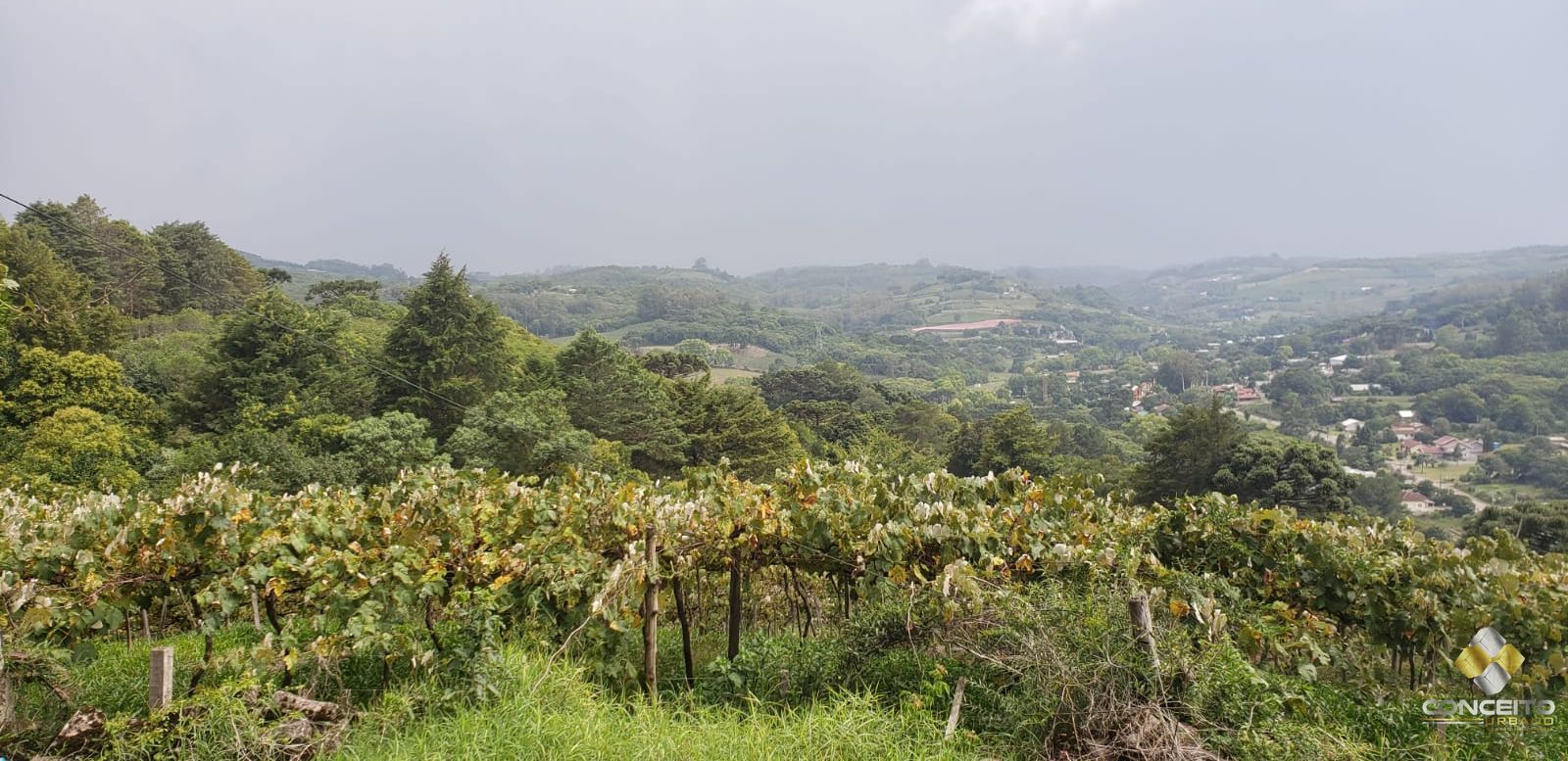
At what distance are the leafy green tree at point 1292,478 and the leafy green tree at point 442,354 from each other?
26760 millimetres

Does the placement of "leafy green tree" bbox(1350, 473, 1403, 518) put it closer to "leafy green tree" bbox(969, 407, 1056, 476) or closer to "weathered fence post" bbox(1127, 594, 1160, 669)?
"leafy green tree" bbox(969, 407, 1056, 476)

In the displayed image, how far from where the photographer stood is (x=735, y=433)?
3056 cm

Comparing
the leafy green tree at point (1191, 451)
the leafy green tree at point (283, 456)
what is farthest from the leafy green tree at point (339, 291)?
the leafy green tree at point (1191, 451)

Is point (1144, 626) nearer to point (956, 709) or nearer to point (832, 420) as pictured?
point (956, 709)

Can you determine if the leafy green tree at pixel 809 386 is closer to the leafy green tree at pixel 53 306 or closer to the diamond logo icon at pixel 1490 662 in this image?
the leafy green tree at pixel 53 306

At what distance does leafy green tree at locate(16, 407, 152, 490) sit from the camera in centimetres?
1702

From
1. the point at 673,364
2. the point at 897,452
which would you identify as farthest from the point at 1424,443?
the point at 673,364

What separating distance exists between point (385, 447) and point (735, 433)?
13901 mm

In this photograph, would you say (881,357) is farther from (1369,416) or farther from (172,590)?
(172,590)

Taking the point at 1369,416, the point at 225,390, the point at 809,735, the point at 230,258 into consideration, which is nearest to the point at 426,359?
the point at 225,390

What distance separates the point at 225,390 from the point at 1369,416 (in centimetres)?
8718

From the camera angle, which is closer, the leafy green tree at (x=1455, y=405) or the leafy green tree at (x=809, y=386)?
the leafy green tree at (x=809, y=386)

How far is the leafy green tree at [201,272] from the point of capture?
3788 cm

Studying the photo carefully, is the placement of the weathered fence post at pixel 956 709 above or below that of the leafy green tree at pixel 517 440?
above
